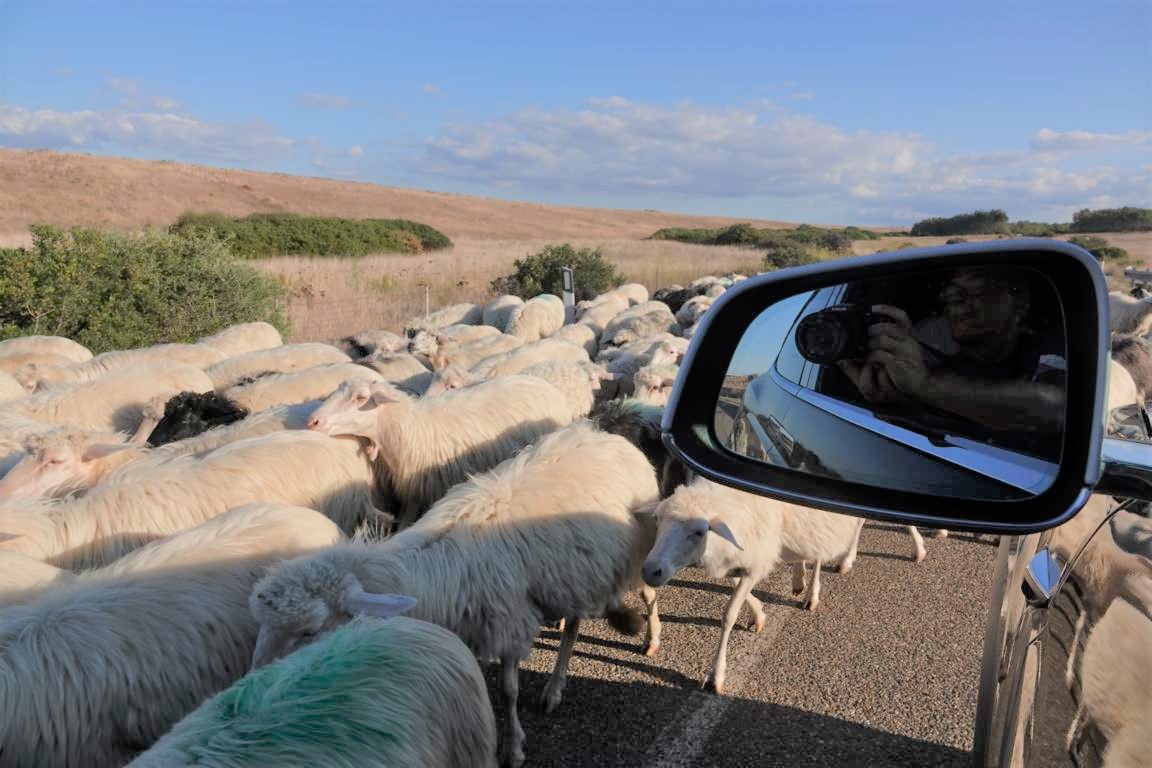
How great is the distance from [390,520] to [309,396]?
2.70 m

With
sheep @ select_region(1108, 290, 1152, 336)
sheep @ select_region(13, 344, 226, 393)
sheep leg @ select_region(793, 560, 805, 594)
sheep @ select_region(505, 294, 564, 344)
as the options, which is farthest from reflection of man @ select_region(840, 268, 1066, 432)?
sheep @ select_region(505, 294, 564, 344)

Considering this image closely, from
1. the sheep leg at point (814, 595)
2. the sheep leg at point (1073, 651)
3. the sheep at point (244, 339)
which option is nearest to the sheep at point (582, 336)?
the sheep at point (244, 339)

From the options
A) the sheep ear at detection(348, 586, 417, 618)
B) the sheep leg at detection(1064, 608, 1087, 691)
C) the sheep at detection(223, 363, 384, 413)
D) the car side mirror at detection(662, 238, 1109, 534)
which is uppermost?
the car side mirror at detection(662, 238, 1109, 534)

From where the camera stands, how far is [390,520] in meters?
6.20

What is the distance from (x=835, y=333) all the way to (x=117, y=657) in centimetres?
338

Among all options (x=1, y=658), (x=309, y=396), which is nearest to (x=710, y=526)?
(x=1, y=658)

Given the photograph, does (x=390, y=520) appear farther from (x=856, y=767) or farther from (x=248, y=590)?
(x=856, y=767)

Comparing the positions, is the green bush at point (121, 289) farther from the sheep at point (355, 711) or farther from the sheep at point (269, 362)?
the sheep at point (355, 711)

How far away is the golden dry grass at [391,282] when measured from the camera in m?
19.6

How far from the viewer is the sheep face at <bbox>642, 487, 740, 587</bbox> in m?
4.65

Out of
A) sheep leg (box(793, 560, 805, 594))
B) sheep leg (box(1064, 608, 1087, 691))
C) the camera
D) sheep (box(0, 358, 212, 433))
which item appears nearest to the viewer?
sheep leg (box(1064, 608, 1087, 691))

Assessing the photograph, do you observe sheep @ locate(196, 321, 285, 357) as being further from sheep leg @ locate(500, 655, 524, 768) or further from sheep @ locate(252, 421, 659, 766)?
sheep leg @ locate(500, 655, 524, 768)

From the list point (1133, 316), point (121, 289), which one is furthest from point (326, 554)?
point (1133, 316)

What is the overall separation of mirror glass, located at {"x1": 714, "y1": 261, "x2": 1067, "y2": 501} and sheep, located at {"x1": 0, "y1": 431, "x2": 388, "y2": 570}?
4.45 metres
